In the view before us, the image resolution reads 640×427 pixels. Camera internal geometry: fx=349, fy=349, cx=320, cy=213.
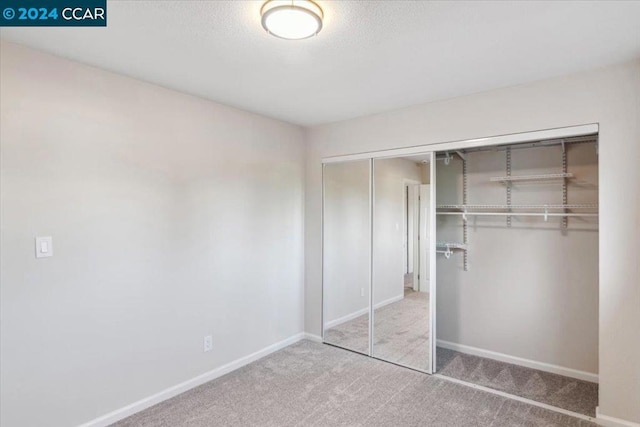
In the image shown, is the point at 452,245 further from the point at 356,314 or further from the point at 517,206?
the point at 356,314

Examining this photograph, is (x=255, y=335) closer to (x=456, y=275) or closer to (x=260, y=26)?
(x=456, y=275)

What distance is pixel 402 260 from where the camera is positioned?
3586 millimetres

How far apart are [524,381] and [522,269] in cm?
97

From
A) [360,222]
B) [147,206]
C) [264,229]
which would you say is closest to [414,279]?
[360,222]

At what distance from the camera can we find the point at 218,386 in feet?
9.73

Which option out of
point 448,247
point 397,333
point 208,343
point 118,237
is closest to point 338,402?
point 397,333

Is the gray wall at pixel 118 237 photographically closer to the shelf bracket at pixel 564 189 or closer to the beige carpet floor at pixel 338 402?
the beige carpet floor at pixel 338 402

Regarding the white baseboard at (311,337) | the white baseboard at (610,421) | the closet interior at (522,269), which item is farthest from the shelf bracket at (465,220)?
the white baseboard at (311,337)

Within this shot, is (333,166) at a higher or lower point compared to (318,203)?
higher

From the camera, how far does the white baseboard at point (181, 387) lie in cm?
→ 242

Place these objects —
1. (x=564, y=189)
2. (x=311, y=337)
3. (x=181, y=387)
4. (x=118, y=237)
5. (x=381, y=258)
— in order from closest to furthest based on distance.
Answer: (x=118, y=237) → (x=181, y=387) → (x=564, y=189) → (x=381, y=258) → (x=311, y=337)

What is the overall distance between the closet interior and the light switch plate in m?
3.21

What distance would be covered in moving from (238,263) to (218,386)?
1.06 m

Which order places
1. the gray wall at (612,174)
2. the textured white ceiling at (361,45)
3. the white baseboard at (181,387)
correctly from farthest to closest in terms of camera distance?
1. the white baseboard at (181,387)
2. the gray wall at (612,174)
3. the textured white ceiling at (361,45)
